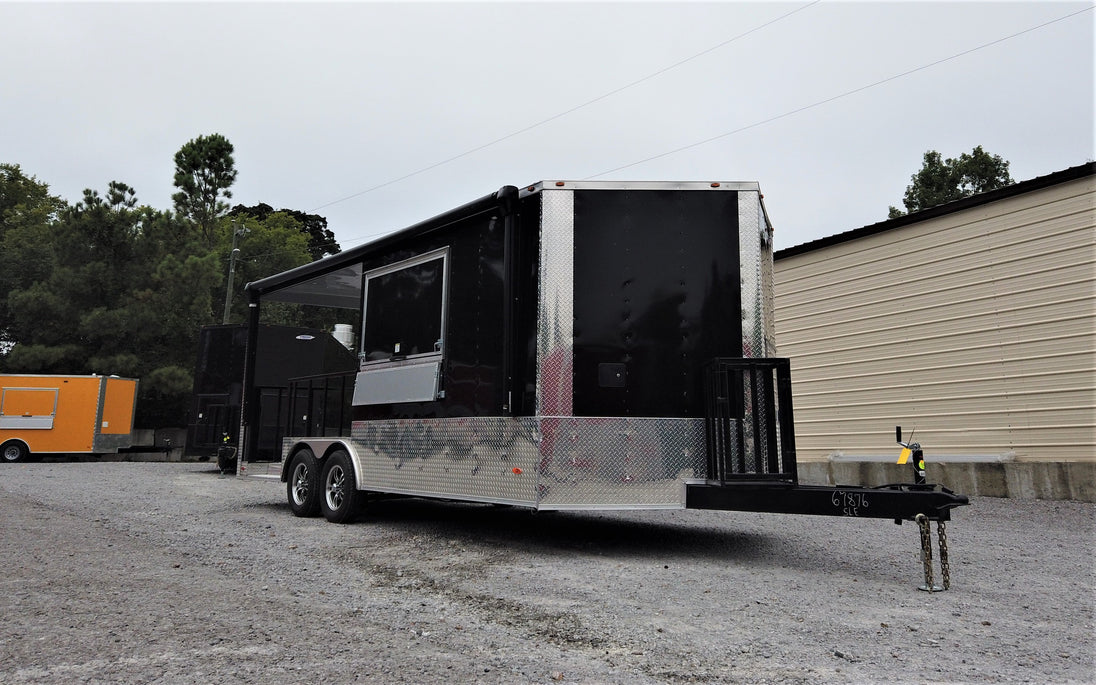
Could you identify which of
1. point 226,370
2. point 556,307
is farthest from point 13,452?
point 556,307

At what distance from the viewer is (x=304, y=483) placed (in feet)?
24.3

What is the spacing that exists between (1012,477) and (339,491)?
849 cm

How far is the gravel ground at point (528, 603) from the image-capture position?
9.41 ft

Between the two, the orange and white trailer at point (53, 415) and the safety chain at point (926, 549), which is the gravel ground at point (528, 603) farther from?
the orange and white trailer at point (53, 415)

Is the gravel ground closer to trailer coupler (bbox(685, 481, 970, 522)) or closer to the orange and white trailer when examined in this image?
trailer coupler (bbox(685, 481, 970, 522))

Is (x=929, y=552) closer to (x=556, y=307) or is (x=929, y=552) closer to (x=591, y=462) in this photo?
(x=591, y=462)

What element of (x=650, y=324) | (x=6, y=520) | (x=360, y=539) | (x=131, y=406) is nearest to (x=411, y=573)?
(x=360, y=539)

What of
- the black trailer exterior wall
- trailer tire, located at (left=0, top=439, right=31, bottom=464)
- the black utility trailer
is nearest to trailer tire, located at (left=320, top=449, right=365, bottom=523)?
the black utility trailer

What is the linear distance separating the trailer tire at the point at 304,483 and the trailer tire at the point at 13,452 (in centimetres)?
1555

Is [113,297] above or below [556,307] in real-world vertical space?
above

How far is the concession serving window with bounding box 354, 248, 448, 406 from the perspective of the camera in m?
6.21

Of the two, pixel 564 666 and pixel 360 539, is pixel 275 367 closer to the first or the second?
pixel 360 539

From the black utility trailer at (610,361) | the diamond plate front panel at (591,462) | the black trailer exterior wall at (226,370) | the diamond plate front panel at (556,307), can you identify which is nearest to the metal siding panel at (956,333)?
the black utility trailer at (610,361)

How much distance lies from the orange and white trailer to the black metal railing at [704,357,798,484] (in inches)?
763
